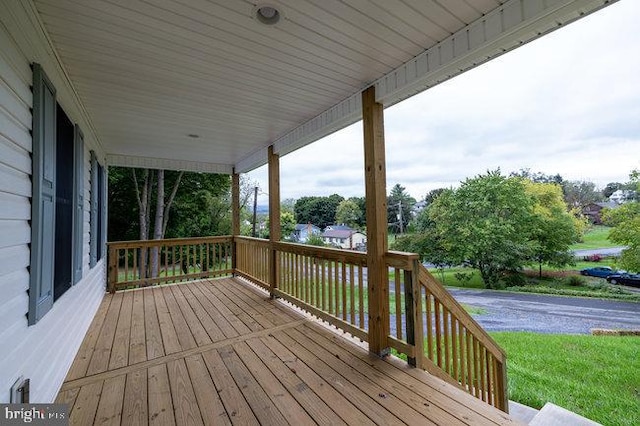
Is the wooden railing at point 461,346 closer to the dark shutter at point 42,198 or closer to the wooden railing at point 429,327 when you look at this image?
the wooden railing at point 429,327

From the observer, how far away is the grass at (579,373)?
4262mm

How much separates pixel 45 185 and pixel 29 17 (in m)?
0.94

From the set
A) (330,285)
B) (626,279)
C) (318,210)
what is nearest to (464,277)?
(626,279)

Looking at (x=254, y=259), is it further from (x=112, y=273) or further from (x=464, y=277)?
(x=464, y=277)

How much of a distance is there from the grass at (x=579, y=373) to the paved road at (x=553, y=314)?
4.35ft

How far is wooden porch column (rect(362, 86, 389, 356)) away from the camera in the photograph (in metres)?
2.54

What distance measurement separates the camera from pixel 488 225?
573 inches

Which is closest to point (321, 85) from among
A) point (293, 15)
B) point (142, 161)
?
point (293, 15)

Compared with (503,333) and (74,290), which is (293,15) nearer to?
(74,290)

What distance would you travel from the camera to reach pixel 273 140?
436 centimetres

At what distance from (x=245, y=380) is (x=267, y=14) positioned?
8.51 ft

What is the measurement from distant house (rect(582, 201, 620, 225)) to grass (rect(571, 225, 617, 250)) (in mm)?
321

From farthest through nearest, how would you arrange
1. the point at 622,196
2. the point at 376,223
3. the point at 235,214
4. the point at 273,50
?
1. the point at 622,196
2. the point at 235,214
3. the point at 376,223
4. the point at 273,50

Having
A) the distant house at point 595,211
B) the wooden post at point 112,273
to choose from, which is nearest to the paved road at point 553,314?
the distant house at point 595,211
